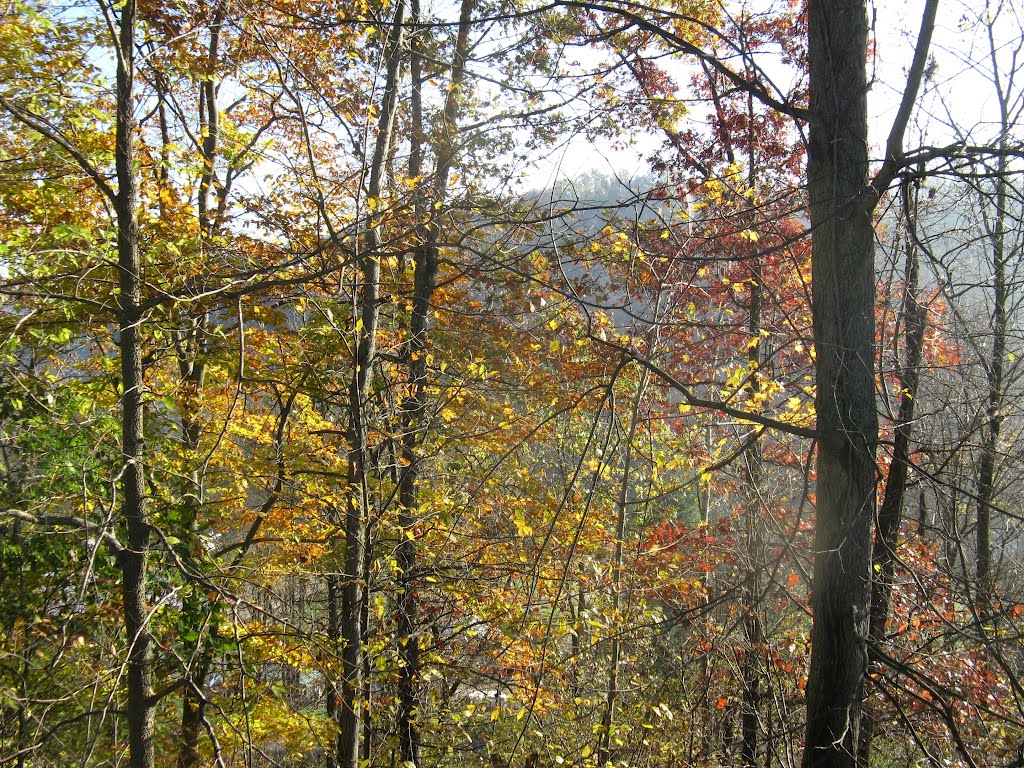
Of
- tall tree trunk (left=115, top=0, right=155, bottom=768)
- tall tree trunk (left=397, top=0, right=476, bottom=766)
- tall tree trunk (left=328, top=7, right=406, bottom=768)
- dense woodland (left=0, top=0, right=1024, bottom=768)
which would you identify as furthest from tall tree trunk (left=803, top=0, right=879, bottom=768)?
tall tree trunk (left=115, top=0, right=155, bottom=768)

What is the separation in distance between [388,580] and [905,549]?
671 centimetres

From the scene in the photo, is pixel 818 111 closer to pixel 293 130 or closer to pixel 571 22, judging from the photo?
pixel 571 22

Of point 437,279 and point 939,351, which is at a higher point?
point 437,279

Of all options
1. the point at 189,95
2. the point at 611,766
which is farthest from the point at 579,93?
the point at 189,95

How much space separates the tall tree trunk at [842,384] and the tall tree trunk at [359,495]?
117 inches

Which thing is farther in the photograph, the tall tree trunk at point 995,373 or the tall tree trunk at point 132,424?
the tall tree trunk at point 132,424

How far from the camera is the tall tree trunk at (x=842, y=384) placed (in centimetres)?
283

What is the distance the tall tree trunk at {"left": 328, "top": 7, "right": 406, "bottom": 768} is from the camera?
Answer: 494cm

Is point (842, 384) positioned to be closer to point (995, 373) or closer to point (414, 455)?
point (995, 373)

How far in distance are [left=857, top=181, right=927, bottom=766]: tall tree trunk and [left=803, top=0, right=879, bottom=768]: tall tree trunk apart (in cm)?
14

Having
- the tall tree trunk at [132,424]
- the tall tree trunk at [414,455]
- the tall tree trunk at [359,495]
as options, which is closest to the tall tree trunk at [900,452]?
the tall tree trunk at [359,495]

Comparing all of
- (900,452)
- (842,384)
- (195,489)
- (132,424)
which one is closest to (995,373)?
(900,452)

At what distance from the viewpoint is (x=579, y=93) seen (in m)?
3.36

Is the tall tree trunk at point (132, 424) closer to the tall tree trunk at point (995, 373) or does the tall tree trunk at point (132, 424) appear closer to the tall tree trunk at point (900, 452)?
the tall tree trunk at point (900, 452)
